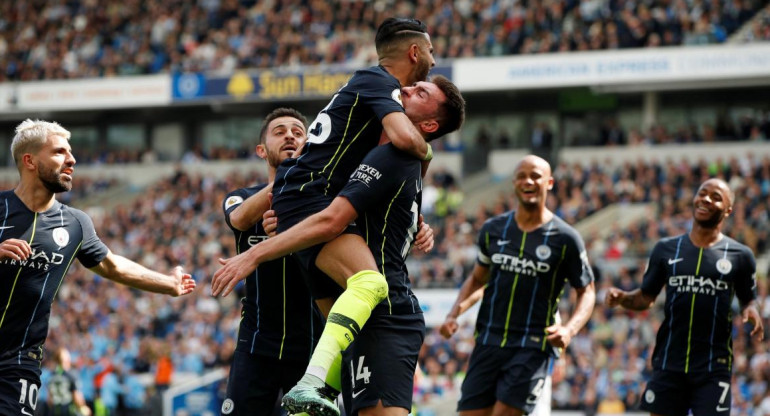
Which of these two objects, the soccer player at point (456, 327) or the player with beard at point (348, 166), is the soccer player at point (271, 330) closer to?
the player with beard at point (348, 166)

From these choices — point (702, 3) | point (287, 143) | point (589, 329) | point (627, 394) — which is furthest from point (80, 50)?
point (287, 143)

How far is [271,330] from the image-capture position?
24.1 feet

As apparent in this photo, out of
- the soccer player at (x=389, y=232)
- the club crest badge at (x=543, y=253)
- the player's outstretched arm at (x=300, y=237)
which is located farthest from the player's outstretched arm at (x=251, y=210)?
the club crest badge at (x=543, y=253)

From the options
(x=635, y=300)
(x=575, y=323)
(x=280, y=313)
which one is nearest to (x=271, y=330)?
(x=280, y=313)

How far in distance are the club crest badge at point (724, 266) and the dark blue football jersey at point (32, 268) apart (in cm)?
510

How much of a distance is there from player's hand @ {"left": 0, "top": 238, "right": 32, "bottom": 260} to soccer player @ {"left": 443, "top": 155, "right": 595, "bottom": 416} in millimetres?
3594

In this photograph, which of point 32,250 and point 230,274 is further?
point 32,250

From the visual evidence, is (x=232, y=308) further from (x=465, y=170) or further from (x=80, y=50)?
(x=80, y=50)

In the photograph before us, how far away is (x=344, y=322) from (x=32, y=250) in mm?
2360

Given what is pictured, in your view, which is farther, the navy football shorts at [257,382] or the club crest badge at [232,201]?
the club crest badge at [232,201]

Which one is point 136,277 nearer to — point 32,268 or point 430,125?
point 32,268

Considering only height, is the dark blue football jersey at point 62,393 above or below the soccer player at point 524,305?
below

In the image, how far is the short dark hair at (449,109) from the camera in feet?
20.6

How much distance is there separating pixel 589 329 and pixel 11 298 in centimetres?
1458
